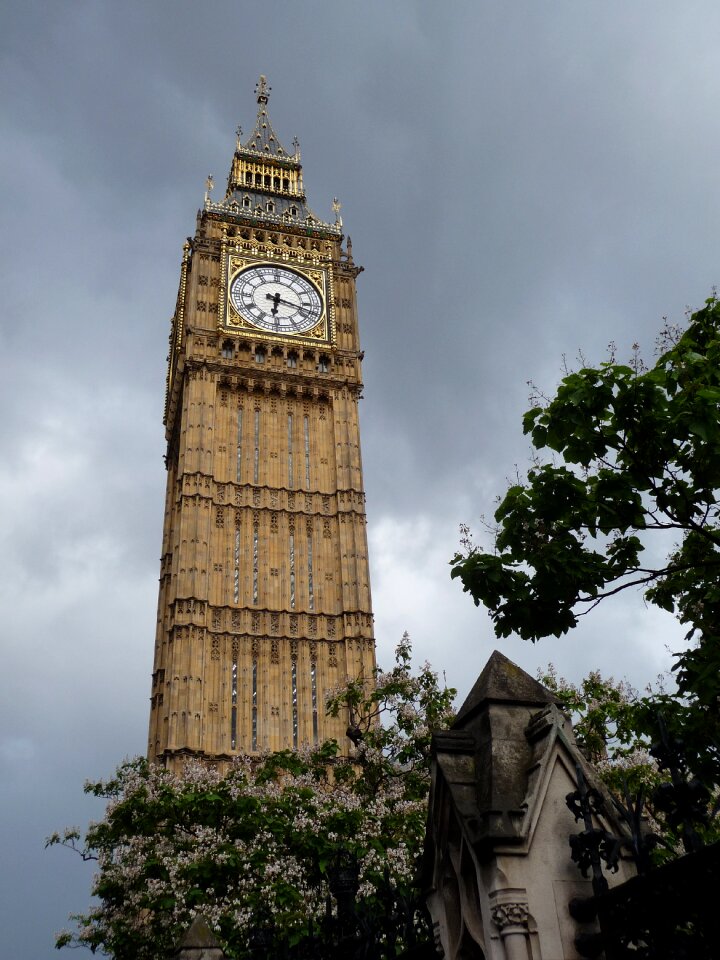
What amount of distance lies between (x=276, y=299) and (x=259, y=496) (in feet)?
39.9

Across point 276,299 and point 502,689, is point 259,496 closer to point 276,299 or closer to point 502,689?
point 276,299

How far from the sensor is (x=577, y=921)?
149 inches

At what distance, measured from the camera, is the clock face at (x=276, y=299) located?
158ft

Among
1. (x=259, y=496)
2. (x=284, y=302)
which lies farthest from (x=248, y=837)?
(x=284, y=302)

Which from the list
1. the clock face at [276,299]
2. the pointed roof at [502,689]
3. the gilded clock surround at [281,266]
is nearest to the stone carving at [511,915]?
the pointed roof at [502,689]

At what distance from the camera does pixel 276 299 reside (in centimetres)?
4909

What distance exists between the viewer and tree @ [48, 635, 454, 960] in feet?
53.8

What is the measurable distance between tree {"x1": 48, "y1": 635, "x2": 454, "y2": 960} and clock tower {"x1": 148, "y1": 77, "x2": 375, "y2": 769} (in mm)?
14913

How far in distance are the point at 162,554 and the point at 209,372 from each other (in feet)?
34.1

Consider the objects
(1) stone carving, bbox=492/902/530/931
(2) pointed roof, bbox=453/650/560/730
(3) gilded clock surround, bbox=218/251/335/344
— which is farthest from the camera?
(3) gilded clock surround, bbox=218/251/335/344

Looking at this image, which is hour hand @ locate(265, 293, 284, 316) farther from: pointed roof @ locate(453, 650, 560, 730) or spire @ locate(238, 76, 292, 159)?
pointed roof @ locate(453, 650, 560, 730)

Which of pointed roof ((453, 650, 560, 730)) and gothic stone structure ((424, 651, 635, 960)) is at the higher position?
pointed roof ((453, 650, 560, 730))

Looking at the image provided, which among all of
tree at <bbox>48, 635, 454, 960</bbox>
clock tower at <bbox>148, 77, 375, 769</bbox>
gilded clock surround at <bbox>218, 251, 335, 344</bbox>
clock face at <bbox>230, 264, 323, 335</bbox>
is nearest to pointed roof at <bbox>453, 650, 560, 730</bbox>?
tree at <bbox>48, 635, 454, 960</bbox>

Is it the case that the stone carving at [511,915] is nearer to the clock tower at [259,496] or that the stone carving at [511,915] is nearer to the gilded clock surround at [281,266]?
the clock tower at [259,496]
